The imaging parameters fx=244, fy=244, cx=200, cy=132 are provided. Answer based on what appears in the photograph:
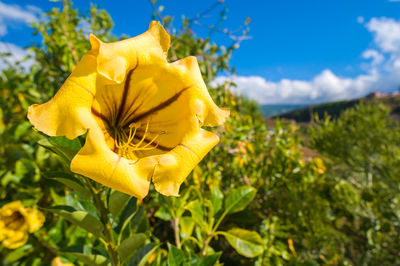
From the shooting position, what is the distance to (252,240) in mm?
1172

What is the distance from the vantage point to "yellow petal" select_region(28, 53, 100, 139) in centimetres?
56

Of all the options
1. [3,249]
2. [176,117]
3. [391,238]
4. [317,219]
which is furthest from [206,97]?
[391,238]

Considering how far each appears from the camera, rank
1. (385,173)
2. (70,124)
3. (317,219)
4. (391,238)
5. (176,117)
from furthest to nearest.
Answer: (385,173) → (391,238) → (317,219) → (176,117) → (70,124)

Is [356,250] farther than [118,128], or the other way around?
[356,250]

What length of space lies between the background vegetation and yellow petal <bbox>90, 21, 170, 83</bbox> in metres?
0.23

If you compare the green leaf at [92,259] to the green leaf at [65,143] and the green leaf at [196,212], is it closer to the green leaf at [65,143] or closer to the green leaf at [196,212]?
the green leaf at [65,143]

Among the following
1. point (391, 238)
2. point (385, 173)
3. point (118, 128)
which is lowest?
point (391, 238)

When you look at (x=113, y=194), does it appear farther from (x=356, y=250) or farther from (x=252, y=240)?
(x=356, y=250)

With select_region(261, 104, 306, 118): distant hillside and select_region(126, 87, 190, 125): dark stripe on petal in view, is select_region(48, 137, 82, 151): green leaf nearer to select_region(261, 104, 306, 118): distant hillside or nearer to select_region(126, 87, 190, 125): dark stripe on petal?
select_region(126, 87, 190, 125): dark stripe on petal

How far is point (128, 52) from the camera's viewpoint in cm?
69

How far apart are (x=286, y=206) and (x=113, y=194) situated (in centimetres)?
202

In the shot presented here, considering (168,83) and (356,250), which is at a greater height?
(168,83)

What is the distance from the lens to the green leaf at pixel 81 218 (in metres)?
0.69

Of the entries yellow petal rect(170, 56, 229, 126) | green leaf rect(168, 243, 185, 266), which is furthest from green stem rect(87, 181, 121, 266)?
yellow petal rect(170, 56, 229, 126)
